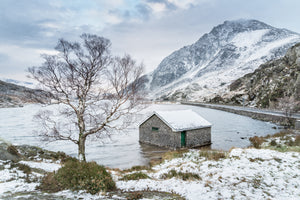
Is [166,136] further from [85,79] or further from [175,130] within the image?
[85,79]

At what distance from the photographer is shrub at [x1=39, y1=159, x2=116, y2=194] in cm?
707

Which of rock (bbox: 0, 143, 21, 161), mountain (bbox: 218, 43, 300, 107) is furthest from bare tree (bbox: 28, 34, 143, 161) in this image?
→ mountain (bbox: 218, 43, 300, 107)

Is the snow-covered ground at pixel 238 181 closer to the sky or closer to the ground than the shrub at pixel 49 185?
closer to the ground

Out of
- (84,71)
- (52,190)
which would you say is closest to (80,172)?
(52,190)

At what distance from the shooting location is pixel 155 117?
2642 centimetres

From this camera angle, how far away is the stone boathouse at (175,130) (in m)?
24.2

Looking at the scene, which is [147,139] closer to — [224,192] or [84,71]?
[84,71]

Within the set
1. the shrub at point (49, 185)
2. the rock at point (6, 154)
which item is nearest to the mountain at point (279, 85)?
the shrub at point (49, 185)

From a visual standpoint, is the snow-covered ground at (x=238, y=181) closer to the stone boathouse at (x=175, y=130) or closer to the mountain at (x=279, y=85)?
the stone boathouse at (x=175, y=130)

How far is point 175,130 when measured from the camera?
2345 cm

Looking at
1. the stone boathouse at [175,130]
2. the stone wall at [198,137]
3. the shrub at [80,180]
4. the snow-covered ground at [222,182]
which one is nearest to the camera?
the snow-covered ground at [222,182]

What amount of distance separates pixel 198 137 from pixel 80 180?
2109cm

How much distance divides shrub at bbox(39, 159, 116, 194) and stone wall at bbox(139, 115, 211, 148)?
55.8ft

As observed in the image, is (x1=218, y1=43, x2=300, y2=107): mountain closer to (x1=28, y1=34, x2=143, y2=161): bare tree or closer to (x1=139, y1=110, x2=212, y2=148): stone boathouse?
(x1=139, y1=110, x2=212, y2=148): stone boathouse
